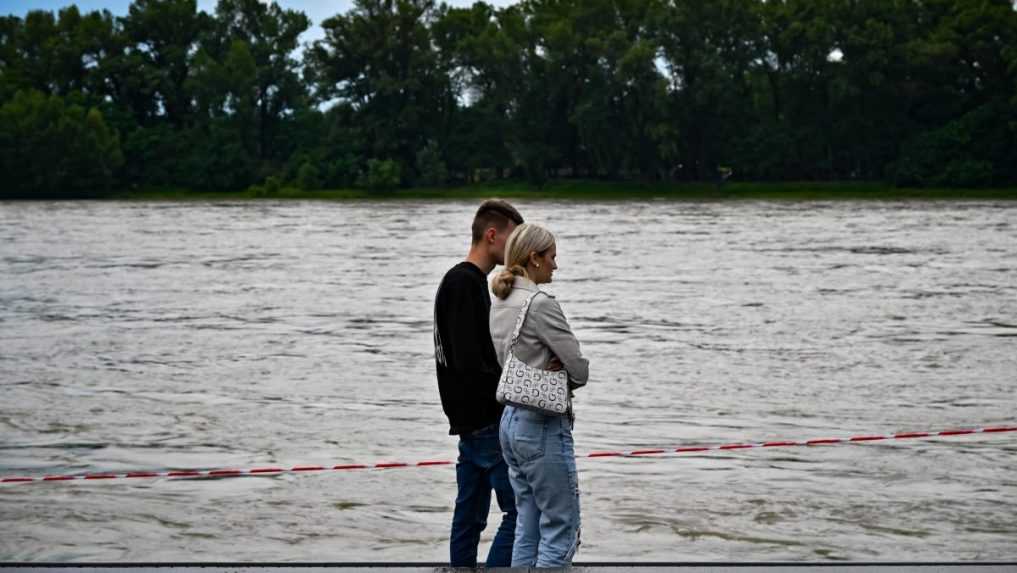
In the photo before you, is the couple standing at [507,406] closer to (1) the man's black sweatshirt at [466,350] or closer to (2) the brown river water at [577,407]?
(1) the man's black sweatshirt at [466,350]

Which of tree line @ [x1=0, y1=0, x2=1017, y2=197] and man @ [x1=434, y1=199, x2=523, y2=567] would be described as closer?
man @ [x1=434, y1=199, x2=523, y2=567]

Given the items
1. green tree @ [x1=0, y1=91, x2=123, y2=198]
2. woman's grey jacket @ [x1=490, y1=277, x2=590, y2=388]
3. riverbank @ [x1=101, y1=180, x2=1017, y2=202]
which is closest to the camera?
woman's grey jacket @ [x1=490, y1=277, x2=590, y2=388]

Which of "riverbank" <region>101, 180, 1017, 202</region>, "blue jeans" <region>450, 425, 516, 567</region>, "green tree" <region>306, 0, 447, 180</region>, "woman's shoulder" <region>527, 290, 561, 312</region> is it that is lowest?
"riverbank" <region>101, 180, 1017, 202</region>

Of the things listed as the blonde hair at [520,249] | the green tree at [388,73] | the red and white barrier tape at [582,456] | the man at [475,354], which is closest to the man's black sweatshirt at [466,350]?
the man at [475,354]

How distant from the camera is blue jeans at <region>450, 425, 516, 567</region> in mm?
5855

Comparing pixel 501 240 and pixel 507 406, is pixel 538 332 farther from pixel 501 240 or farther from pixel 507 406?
pixel 501 240

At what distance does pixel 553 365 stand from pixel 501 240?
0.63 meters

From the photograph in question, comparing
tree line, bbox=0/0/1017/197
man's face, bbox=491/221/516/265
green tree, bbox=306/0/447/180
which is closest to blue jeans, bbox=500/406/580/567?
man's face, bbox=491/221/516/265

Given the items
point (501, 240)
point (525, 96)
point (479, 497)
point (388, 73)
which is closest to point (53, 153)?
point (388, 73)

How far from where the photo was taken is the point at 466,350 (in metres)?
5.71

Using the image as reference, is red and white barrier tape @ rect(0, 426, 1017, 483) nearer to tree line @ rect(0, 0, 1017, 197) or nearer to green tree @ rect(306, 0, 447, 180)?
tree line @ rect(0, 0, 1017, 197)

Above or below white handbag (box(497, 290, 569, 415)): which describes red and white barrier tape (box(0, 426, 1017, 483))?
below

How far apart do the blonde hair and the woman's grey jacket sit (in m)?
0.03

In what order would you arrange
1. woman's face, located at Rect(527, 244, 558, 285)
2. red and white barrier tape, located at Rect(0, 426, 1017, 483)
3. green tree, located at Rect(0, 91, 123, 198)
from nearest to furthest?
woman's face, located at Rect(527, 244, 558, 285)
red and white barrier tape, located at Rect(0, 426, 1017, 483)
green tree, located at Rect(0, 91, 123, 198)
